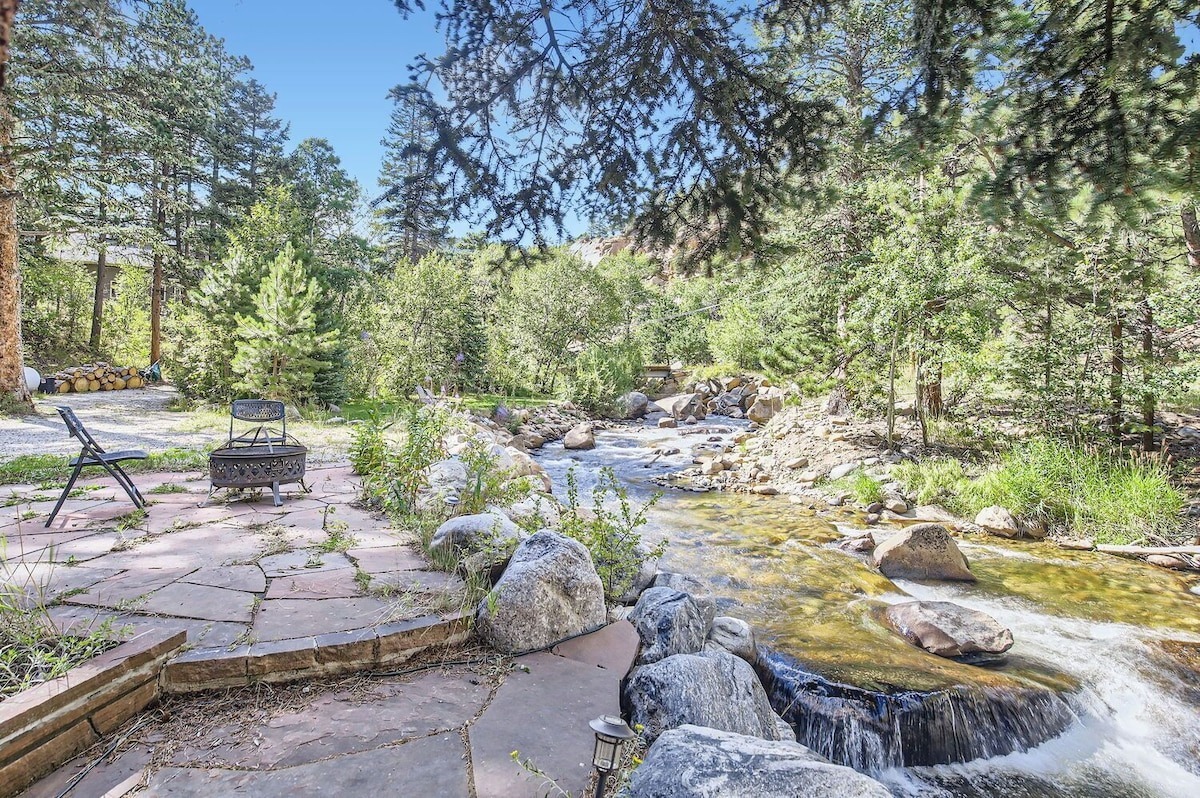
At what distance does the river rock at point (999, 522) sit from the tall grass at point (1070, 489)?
23 centimetres

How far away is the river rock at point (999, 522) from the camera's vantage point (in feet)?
20.5

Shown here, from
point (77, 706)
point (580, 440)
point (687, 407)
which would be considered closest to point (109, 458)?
point (77, 706)

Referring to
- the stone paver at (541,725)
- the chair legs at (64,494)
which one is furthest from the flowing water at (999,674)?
the chair legs at (64,494)

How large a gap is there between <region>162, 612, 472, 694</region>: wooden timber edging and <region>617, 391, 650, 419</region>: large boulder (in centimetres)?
1489

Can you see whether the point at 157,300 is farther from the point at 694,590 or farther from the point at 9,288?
the point at 694,590

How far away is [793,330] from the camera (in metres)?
10.6

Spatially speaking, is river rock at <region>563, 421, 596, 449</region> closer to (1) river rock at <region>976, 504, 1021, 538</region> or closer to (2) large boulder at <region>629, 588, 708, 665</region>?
(1) river rock at <region>976, 504, 1021, 538</region>

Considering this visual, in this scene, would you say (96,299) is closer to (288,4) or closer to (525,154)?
(288,4)

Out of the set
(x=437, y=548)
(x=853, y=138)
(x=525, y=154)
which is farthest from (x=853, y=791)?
(x=525, y=154)

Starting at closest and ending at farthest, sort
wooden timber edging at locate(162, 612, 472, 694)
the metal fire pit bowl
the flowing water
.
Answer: wooden timber edging at locate(162, 612, 472, 694), the flowing water, the metal fire pit bowl

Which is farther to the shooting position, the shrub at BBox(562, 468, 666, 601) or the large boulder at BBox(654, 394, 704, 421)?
the large boulder at BBox(654, 394, 704, 421)

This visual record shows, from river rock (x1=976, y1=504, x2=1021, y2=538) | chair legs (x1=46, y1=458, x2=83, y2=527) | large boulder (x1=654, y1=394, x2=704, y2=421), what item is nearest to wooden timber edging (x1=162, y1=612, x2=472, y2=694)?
chair legs (x1=46, y1=458, x2=83, y2=527)

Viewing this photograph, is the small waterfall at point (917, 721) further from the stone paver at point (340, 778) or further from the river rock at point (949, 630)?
the stone paver at point (340, 778)

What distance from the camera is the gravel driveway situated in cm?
733
